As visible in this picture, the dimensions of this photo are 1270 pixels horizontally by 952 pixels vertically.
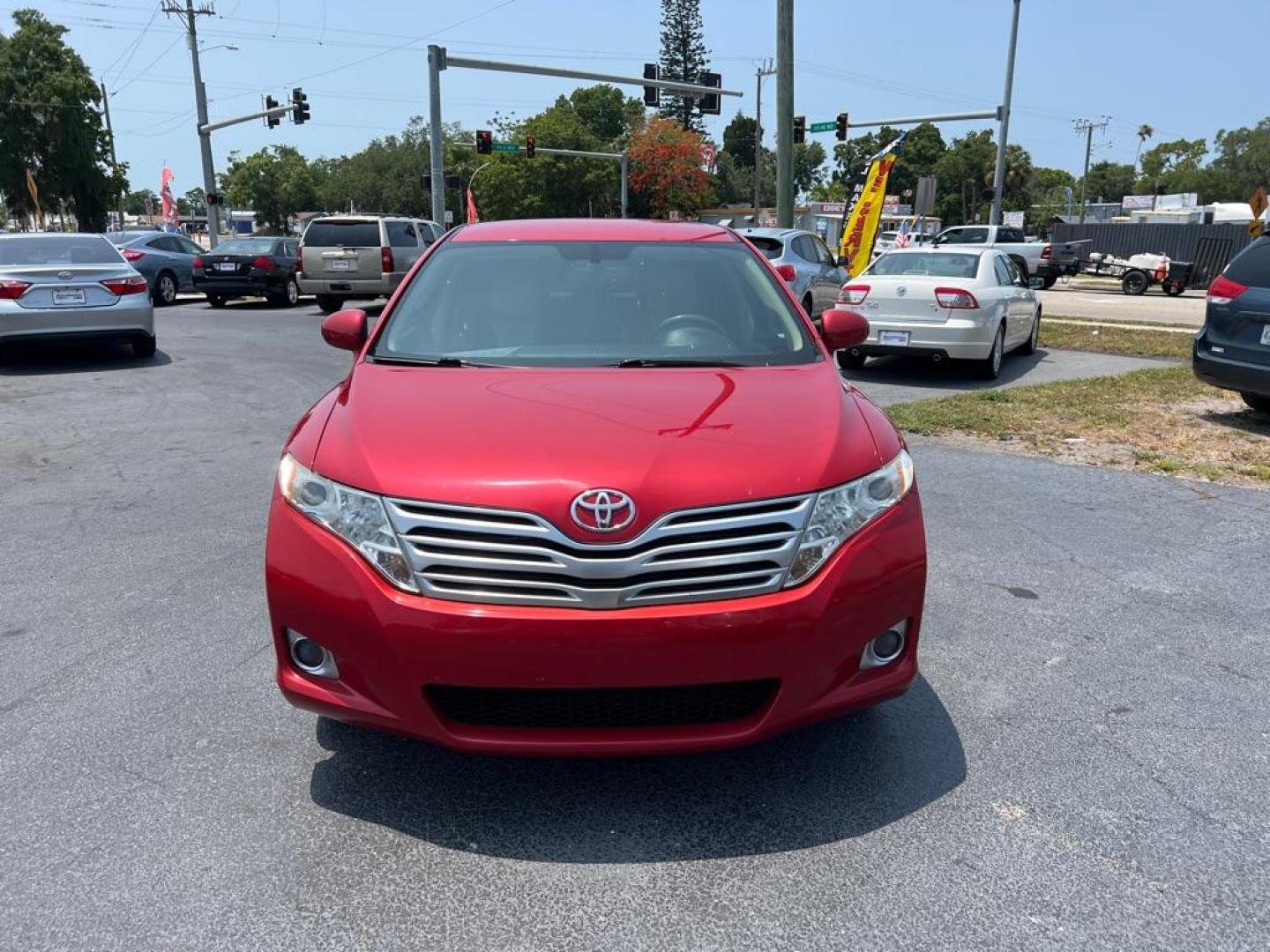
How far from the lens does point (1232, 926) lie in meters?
2.37

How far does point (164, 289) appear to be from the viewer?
70.1ft

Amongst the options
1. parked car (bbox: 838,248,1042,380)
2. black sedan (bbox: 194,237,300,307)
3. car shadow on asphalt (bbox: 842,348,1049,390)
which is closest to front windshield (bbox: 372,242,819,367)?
parked car (bbox: 838,248,1042,380)

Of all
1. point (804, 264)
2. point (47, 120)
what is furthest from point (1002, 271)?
point (47, 120)

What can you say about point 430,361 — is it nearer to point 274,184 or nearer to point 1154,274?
point 1154,274

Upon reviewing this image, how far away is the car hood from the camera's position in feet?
8.57

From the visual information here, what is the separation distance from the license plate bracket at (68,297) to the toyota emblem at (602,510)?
422 inches

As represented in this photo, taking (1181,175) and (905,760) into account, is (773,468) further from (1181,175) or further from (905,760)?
(1181,175)

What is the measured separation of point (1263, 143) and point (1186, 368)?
384 feet

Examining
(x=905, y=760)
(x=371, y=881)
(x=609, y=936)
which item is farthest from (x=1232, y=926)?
(x=371, y=881)

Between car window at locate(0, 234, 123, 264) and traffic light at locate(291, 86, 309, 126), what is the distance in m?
20.3

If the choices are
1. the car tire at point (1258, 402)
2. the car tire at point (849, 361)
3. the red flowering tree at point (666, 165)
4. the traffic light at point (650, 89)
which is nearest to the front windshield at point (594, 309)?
the car tire at point (1258, 402)

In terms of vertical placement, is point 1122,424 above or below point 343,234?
below

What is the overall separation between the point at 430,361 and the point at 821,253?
12.1m

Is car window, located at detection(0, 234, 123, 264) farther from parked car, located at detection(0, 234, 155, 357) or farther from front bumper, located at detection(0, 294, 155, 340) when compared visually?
front bumper, located at detection(0, 294, 155, 340)
